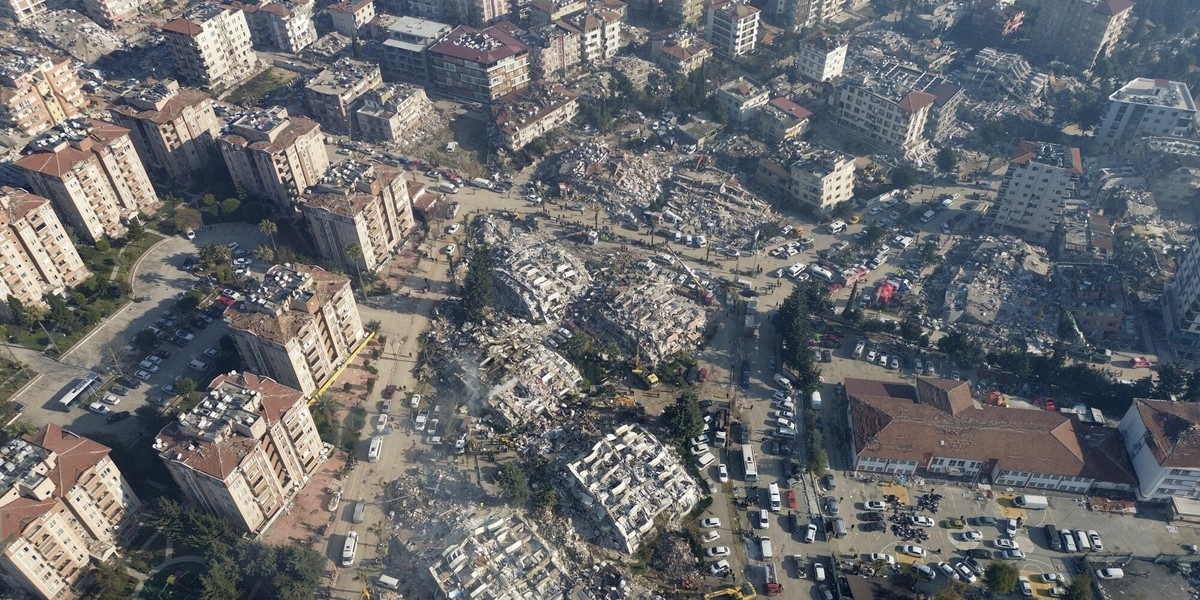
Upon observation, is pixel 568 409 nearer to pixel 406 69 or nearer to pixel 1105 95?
pixel 406 69

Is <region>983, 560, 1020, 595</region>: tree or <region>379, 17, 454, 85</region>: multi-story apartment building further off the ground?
<region>379, 17, 454, 85</region>: multi-story apartment building

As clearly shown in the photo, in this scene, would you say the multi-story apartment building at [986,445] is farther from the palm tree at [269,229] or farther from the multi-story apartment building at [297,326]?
the palm tree at [269,229]

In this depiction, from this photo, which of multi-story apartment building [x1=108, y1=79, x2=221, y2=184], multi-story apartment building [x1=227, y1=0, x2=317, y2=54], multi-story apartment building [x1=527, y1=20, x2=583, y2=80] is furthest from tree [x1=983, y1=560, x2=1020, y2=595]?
multi-story apartment building [x1=227, y1=0, x2=317, y2=54]

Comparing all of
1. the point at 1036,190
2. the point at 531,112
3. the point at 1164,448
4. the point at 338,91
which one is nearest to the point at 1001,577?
the point at 1164,448

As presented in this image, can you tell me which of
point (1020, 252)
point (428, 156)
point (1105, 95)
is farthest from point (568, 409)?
point (1105, 95)

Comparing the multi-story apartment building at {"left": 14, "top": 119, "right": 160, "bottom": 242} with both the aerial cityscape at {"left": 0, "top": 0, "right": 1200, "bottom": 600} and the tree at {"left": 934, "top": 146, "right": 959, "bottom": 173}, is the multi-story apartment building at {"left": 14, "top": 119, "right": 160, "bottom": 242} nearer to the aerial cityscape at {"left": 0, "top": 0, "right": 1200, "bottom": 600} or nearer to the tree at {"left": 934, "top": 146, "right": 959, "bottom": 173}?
the aerial cityscape at {"left": 0, "top": 0, "right": 1200, "bottom": 600}

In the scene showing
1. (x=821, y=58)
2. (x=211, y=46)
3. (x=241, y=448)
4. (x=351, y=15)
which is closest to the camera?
(x=241, y=448)

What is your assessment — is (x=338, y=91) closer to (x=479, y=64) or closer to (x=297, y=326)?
(x=479, y=64)
